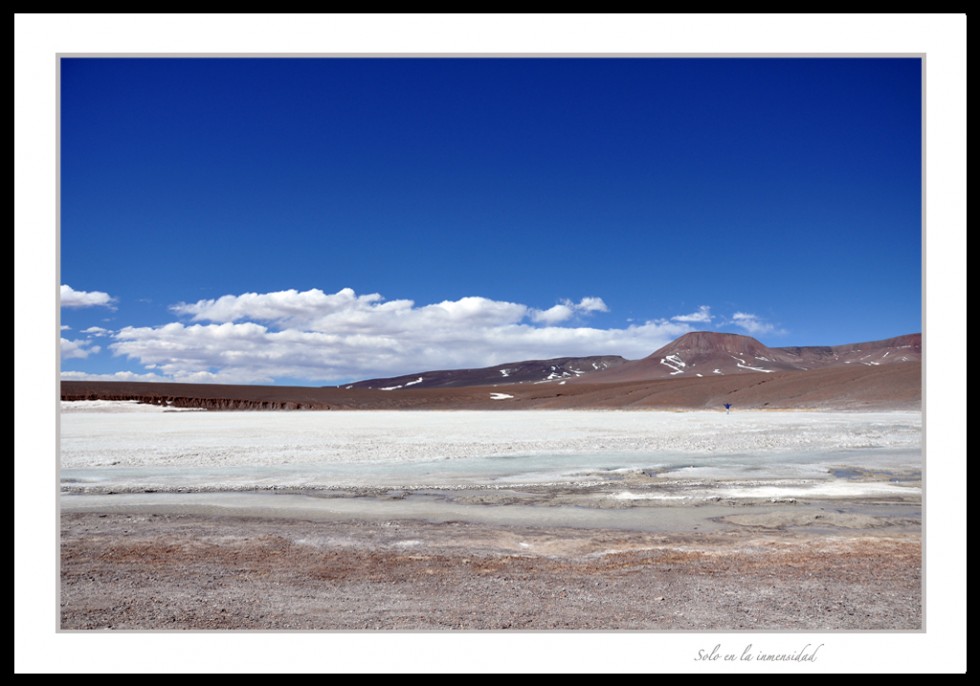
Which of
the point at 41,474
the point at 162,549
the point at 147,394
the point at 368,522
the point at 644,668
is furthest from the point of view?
the point at 147,394

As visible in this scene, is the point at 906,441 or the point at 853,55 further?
the point at 906,441

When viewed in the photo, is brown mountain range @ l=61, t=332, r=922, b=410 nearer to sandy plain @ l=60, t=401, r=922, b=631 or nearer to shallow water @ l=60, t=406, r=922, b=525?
shallow water @ l=60, t=406, r=922, b=525

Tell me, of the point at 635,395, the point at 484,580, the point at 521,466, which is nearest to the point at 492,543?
the point at 484,580

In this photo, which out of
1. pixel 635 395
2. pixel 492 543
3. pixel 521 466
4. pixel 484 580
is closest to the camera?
pixel 484 580

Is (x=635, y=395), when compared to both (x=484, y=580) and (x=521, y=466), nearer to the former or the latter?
(x=521, y=466)

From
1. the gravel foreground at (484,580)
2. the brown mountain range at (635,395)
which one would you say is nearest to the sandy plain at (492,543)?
the gravel foreground at (484,580)

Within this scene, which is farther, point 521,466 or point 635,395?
point 635,395

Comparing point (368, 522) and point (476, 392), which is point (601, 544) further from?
point (476, 392)

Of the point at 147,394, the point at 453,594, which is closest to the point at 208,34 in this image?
the point at 453,594
